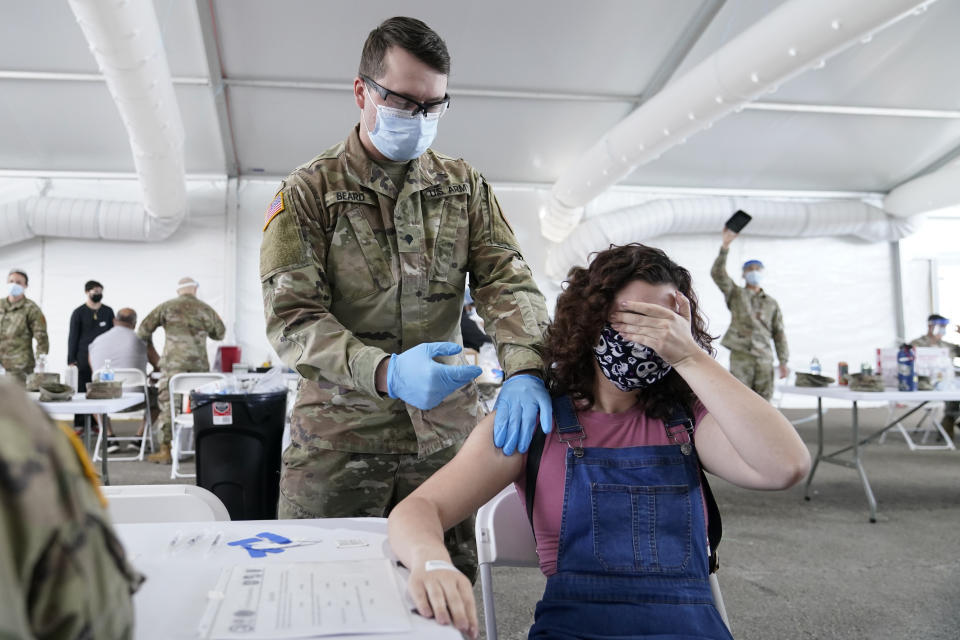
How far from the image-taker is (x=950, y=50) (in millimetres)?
6828

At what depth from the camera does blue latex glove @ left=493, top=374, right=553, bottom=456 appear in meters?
1.32

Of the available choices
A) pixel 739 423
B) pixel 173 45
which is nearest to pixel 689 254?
pixel 173 45

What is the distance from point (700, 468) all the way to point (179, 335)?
5279mm

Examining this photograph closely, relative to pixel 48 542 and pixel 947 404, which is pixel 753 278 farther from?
pixel 48 542

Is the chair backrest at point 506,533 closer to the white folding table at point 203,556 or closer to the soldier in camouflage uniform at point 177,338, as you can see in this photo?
the white folding table at point 203,556

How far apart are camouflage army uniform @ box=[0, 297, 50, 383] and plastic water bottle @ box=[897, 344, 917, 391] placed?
6.34 metres

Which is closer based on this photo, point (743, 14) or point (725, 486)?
point (725, 486)

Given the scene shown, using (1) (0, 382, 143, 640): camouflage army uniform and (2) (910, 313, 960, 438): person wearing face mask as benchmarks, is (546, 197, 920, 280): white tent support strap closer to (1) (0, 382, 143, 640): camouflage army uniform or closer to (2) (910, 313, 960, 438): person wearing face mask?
(2) (910, 313, 960, 438): person wearing face mask

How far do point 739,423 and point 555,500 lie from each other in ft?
1.21

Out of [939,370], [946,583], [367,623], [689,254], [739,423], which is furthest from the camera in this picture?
[689,254]

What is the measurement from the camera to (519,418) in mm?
1330

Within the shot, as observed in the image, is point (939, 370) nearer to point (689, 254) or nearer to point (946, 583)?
point (946, 583)

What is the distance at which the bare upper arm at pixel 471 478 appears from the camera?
128cm

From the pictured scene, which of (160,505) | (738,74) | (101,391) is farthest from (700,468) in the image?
(738,74)
